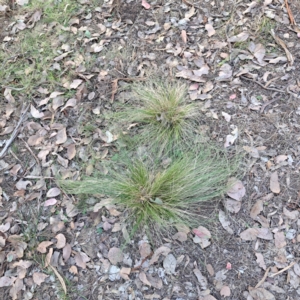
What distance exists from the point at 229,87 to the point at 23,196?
1.78m

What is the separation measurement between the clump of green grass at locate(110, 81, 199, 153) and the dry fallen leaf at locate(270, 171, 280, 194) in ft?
2.06

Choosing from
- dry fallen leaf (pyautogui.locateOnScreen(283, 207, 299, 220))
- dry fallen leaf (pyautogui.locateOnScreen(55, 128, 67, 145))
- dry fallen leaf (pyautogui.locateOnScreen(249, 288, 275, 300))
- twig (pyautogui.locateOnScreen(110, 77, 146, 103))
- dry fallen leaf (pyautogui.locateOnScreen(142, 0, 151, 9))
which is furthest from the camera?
dry fallen leaf (pyautogui.locateOnScreen(142, 0, 151, 9))

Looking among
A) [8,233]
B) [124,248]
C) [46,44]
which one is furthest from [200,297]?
[46,44]

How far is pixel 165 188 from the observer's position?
230cm

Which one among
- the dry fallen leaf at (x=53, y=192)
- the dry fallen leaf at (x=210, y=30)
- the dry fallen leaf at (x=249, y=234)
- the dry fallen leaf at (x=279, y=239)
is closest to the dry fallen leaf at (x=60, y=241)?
the dry fallen leaf at (x=53, y=192)

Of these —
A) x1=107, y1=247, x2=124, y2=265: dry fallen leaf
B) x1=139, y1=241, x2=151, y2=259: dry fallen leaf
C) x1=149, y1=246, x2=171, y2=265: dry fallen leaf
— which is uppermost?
x1=107, y1=247, x2=124, y2=265: dry fallen leaf

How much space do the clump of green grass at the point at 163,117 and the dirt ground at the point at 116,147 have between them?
0.40ft

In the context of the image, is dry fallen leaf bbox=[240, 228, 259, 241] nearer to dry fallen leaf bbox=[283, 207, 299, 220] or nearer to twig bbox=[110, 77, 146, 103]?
dry fallen leaf bbox=[283, 207, 299, 220]

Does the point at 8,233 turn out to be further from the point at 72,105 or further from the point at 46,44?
the point at 46,44

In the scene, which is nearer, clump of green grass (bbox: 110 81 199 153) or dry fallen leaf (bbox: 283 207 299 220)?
dry fallen leaf (bbox: 283 207 299 220)

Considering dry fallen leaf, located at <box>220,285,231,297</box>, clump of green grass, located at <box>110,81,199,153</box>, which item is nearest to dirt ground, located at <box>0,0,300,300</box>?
dry fallen leaf, located at <box>220,285,231,297</box>

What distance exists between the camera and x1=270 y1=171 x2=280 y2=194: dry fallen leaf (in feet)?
7.75

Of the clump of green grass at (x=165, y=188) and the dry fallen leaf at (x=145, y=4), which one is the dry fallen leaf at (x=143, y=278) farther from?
the dry fallen leaf at (x=145, y=4)

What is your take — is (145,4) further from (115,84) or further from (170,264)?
(170,264)
